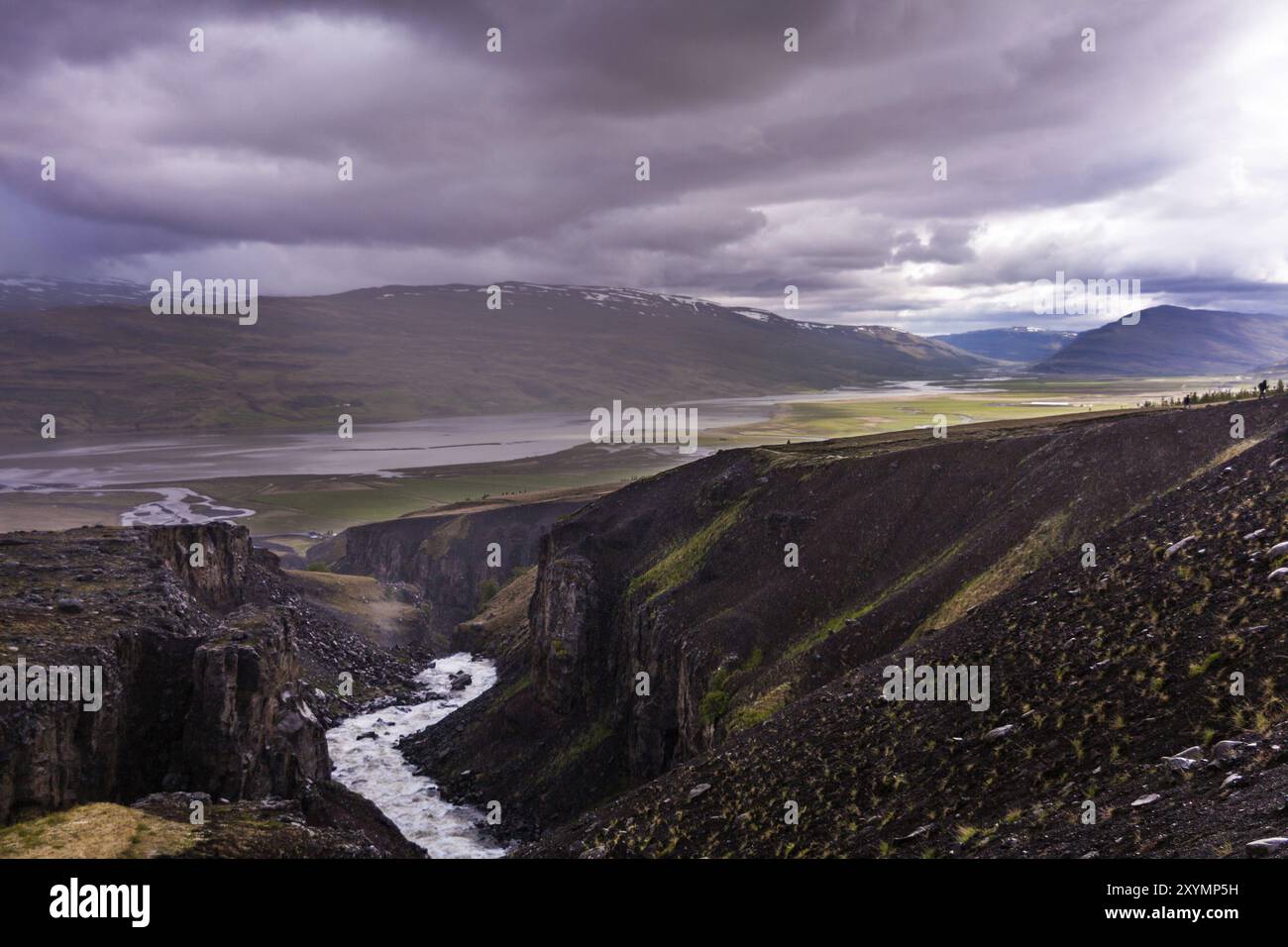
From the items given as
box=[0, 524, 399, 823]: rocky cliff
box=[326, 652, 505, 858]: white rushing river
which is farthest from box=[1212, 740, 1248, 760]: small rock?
box=[326, 652, 505, 858]: white rushing river

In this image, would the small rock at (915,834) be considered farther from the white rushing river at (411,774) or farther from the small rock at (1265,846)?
the white rushing river at (411,774)

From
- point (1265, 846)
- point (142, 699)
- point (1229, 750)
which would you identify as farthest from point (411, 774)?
point (1265, 846)

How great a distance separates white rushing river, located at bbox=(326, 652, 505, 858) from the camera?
183 ft

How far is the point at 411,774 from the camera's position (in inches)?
2657

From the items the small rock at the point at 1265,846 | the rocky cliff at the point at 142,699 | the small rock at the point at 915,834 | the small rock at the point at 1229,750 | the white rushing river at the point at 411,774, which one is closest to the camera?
the small rock at the point at 1265,846

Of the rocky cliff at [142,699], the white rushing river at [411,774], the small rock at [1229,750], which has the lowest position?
the white rushing river at [411,774]

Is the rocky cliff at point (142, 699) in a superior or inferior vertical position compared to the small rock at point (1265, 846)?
inferior

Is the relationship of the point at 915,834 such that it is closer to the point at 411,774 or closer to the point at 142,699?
the point at 142,699

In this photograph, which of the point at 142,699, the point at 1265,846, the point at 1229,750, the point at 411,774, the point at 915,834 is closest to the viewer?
the point at 1265,846

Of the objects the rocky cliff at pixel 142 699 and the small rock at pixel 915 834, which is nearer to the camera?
the small rock at pixel 915 834

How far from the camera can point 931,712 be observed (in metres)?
28.8

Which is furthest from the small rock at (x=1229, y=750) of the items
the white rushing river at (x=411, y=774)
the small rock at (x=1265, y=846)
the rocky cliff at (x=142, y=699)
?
the white rushing river at (x=411, y=774)

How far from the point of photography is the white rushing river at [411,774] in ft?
183

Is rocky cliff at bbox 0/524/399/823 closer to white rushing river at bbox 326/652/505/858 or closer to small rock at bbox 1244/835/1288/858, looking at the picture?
white rushing river at bbox 326/652/505/858
